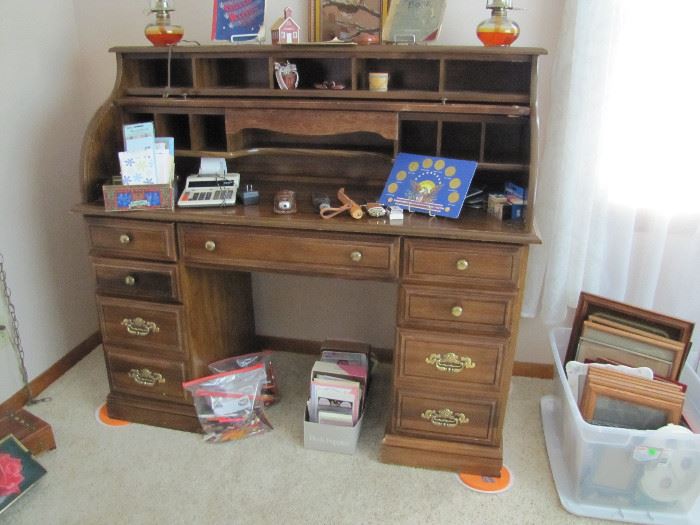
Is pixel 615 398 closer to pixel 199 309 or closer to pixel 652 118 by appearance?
pixel 652 118

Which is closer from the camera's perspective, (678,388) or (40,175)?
(678,388)

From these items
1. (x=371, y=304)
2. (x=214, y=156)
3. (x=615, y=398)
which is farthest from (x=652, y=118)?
(x=214, y=156)

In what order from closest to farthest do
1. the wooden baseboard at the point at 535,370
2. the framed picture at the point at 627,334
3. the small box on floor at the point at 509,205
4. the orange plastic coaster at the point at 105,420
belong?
the small box on floor at the point at 509,205 → the framed picture at the point at 627,334 → the orange plastic coaster at the point at 105,420 → the wooden baseboard at the point at 535,370

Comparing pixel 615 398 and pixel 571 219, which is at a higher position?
pixel 571 219

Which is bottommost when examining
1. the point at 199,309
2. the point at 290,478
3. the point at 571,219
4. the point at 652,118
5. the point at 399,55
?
the point at 290,478

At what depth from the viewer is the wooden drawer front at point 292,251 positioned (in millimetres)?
1574

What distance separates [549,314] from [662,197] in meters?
0.54

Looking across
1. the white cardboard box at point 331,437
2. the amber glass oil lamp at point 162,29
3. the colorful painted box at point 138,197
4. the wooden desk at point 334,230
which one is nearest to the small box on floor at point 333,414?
the white cardboard box at point 331,437

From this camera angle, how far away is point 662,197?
1798 millimetres

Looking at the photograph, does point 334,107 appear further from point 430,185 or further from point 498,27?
point 498,27

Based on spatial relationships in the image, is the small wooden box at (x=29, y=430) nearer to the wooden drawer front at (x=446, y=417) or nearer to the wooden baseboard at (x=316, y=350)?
the wooden baseboard at (x=316, y=350)

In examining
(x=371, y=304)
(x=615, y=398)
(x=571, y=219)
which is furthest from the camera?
(x=371, y=304)

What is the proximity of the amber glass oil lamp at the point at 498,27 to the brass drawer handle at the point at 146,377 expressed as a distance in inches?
60.1

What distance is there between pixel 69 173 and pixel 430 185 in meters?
1.49
